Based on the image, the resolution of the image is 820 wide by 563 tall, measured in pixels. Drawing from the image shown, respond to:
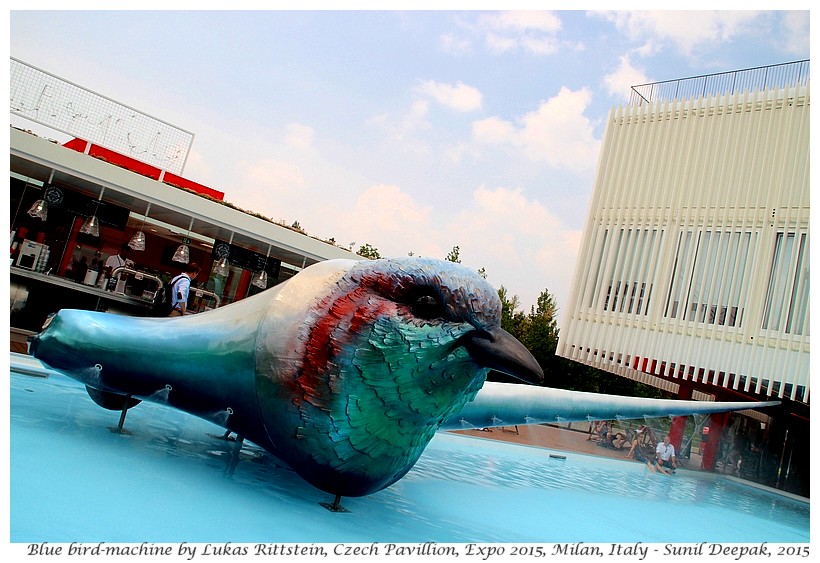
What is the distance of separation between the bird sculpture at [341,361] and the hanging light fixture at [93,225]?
882 centimetres

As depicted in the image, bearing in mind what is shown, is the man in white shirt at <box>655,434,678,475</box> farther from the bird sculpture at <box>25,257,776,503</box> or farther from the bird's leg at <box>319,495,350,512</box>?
the bird's leg at <box>319,495,350,512</box>

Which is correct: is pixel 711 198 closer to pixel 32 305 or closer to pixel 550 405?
pixel 550 405

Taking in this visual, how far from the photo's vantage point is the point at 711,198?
16359 mm

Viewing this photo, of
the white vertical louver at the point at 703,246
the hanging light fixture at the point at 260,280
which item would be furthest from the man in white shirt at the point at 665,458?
the hanging light fixture at the point at 260,280

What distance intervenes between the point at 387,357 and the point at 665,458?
12.4m

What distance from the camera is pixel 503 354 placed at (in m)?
3.43

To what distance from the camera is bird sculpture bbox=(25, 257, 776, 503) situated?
3643 millimetres

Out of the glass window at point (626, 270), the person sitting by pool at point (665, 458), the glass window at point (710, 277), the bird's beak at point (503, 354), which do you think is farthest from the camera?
the glass window at point (626, 270)

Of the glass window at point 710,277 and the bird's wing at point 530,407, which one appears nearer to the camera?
the bird's wing at point 530,407

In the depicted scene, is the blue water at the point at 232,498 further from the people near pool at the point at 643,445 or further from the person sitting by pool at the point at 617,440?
the people near pool at the point at 643,445

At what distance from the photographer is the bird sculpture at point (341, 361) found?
364 cm

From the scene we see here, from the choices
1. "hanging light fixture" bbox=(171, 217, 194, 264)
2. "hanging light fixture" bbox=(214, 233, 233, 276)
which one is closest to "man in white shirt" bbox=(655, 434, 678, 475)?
"hanging light fixture" bbox=(214, 233, 233, 276)

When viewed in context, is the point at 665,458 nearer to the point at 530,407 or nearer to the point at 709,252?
the point at 709,252

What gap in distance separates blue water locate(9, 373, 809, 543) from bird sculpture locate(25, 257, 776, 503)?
1.28 ft
